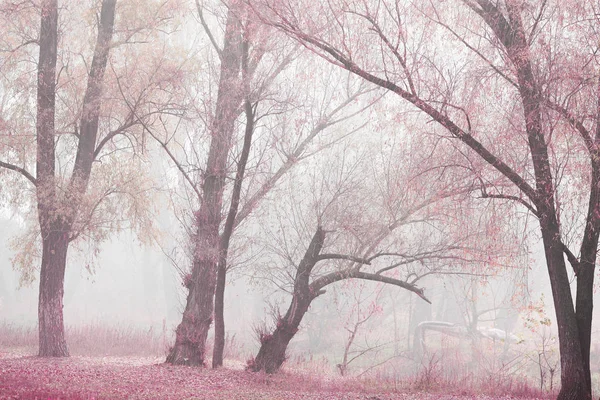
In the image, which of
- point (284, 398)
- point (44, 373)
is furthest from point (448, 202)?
point (44, 373)

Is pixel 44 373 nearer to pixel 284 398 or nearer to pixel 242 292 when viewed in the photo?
pixel 284 398

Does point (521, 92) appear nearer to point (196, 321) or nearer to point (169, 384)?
point (169, 384)

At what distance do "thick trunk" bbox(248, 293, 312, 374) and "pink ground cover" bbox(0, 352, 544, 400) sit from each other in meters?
0.42

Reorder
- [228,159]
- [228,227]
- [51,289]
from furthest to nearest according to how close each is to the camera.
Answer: [51,289] → [228,159] → [228,227]

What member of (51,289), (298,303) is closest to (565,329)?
(298,303)

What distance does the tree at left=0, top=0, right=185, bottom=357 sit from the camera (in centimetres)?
1265

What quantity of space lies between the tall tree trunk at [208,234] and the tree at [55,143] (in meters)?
1.74

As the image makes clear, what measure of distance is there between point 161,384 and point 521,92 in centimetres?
696

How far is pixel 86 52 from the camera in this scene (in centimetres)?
1559

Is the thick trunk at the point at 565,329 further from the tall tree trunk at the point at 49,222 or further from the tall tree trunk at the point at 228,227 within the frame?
the tall tree trunk at the point at 49,222

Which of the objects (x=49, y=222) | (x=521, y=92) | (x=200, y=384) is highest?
(x=521, y=92)

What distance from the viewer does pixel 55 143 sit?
43.4 ft

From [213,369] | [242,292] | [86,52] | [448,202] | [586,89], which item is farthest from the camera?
[242,292]

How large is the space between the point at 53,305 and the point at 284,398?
273 inches
